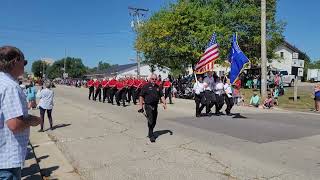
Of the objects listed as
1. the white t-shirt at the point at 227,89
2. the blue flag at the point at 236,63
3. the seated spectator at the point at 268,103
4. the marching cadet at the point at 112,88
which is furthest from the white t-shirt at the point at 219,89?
the marching cadet at the point at 112,88

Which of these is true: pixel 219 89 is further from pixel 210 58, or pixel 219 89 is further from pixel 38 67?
pixel 38 67

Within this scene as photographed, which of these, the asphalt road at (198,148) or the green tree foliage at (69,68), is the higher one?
the green tree foliage at (69,68)

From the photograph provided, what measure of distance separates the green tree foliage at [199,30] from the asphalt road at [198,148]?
2583 cm

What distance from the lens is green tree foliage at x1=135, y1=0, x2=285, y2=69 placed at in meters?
40.4

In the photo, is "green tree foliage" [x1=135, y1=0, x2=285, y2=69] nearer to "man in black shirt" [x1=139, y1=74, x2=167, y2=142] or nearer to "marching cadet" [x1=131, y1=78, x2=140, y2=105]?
"marching cadet" [x1=131, y1=78, x2=140, y2=105]

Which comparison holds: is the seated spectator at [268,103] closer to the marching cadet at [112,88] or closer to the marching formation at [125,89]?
the marching formation at [125,89]

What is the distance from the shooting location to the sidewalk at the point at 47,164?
7.42 m

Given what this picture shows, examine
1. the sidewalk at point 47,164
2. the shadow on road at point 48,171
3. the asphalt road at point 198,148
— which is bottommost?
the shadow on road at point 48,171

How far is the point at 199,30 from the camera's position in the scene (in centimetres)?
4022

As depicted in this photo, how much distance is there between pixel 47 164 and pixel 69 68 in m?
137

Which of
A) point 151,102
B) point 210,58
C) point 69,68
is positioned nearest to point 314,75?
point 210,58

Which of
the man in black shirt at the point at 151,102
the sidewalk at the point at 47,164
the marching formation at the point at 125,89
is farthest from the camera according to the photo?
the marching formation at the point at 125,89

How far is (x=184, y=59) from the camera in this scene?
138 ft

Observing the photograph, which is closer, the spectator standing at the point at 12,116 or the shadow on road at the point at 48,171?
the spectator standing at the point at 12,116
